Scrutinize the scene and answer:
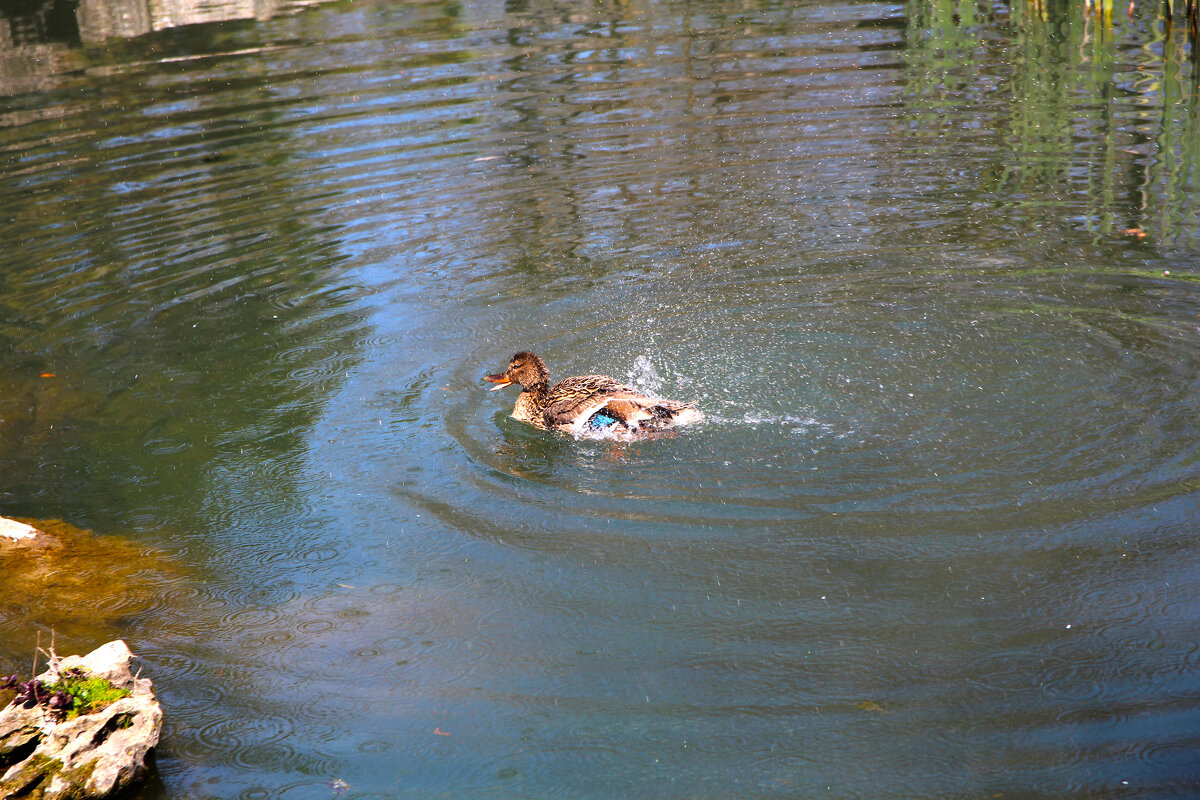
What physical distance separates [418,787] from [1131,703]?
9.24 ft

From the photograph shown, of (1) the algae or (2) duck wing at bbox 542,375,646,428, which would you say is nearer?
(1) the algae

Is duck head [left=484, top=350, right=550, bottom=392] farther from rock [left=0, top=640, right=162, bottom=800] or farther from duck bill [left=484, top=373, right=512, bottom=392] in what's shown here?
rock [left=0, top=640, right=162, bottom=800]

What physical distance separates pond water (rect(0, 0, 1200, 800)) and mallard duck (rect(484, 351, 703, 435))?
141 mm

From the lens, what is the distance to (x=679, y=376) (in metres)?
7.41

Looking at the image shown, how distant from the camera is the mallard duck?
6660 millimetres

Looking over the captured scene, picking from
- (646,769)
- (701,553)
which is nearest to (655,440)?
(701,553)

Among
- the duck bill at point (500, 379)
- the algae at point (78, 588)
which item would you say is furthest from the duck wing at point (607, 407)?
the algae at point (78, 588)

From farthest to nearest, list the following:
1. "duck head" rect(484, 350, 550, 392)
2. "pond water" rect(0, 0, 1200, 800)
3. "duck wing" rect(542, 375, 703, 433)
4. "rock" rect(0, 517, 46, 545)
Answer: "duck head" rect(484, 350, 550, 392) < "duck wing" rect(542, 375, 703, 433) < "rock" rect(0, 517, 46, 545) < "pond water" rect(0, 0, 1200, 800)

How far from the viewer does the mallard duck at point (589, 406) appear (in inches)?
262

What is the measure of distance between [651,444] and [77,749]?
11.5 ft

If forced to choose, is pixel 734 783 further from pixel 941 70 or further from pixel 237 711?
pixel 941 70

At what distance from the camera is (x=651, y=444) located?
6.69 m

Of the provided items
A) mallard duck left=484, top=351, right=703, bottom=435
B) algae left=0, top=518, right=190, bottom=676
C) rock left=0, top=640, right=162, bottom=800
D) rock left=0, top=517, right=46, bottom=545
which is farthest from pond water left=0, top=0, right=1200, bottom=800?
rock left=0, top=517, right=46, bottom=545

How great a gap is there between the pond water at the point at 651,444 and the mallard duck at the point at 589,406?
0.14 metres
